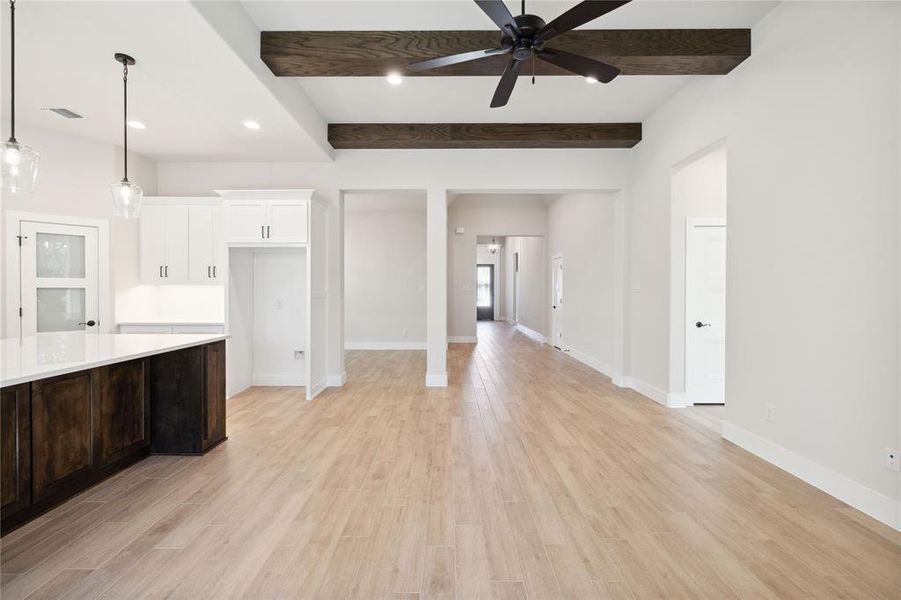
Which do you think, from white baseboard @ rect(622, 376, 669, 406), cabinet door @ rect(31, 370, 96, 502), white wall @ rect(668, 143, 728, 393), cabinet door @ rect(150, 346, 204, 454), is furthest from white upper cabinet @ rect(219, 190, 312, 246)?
white baseboard @ rect(622, 376, 669, 406)

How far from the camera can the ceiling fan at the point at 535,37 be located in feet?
7.38

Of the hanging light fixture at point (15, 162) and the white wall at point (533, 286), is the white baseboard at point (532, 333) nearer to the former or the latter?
the white wall at point (533, 286)

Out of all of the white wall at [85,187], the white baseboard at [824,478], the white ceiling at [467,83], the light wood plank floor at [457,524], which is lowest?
the light wood plank floor at [457,524]

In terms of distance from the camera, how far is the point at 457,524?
2.30m

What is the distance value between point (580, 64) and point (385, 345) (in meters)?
7.17

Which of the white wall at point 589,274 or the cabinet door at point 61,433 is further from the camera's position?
the white wall at point 589,274

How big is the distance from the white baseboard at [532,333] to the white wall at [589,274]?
179 cm

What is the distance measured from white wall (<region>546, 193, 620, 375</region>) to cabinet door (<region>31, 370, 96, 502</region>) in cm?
557

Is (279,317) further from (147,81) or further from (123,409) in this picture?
(147,81)

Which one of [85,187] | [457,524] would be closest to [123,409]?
[457,524]

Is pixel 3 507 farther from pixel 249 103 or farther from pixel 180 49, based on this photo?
pixel 249 103

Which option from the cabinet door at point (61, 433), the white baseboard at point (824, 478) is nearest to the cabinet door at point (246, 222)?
the cabinet door at point (61, 433)

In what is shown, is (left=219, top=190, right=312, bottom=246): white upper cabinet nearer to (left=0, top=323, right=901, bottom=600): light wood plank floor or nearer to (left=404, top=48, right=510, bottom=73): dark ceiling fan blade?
(left=0, top=323, right=901, bottom=600): light wood plank floor

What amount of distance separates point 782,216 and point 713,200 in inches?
66.6
